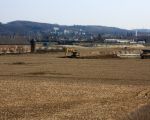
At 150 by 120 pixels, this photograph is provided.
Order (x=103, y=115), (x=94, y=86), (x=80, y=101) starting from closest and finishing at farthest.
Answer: (x=103, y=115) < (x=80, y=101) < (x=94, y=86)

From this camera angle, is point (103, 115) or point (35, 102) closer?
point (103, 115)

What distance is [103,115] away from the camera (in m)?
15.5

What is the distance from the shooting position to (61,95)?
21.2m

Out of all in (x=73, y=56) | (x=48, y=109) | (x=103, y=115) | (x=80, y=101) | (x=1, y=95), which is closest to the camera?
(x=103, y=115)

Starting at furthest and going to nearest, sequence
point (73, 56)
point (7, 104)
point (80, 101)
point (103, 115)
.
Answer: point (73, 56), point (80, 101), point (7, 104), point (103, 115)

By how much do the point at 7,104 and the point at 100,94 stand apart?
544cm

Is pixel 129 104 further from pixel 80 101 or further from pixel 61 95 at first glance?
pixel 61 95

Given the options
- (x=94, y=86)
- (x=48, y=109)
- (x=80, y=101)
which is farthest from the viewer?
(x=94, y=86)

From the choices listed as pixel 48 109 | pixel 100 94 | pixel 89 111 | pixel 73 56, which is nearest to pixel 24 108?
pixel 48 109

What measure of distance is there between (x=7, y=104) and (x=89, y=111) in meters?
3.48

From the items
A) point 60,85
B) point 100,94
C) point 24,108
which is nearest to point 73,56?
point 60,85

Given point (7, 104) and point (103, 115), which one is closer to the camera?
point (103, 115)

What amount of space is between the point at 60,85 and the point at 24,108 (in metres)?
8.79

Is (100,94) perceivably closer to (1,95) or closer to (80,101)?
(80,101)
